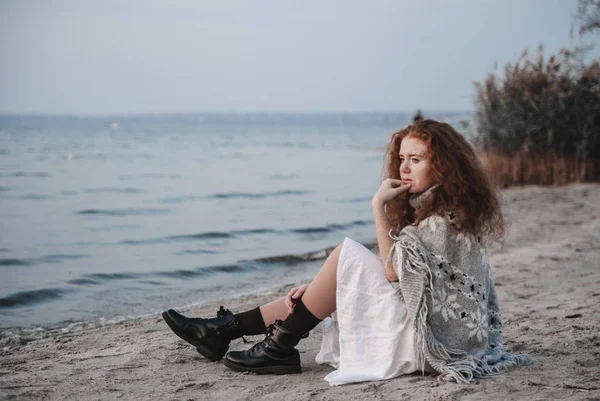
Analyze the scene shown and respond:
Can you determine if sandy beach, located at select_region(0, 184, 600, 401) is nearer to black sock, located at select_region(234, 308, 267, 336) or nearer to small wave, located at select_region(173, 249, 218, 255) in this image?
black sock, located at select_region(234, 308, 267, 336)

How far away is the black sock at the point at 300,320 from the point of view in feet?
11.1

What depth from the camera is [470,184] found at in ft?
10.4

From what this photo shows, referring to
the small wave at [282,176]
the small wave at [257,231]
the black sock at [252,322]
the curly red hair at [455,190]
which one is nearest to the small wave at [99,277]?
the small wave at [257,231]

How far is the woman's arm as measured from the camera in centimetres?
309

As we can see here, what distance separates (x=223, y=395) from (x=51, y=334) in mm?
2355

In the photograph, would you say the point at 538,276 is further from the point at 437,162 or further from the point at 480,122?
the point at 480,122

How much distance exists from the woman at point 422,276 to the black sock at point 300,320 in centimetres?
7

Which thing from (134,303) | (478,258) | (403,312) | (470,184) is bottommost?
(134,303)

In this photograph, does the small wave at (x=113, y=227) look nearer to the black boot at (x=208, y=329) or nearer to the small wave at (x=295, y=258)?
the small wave at (x=295, y=258)

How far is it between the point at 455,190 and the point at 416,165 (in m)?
0.22

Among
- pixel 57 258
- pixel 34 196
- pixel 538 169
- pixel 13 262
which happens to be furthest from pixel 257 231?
pixel 538 169

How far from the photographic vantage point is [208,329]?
12.3ft

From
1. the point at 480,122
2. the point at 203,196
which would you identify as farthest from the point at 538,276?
the point at 203,196

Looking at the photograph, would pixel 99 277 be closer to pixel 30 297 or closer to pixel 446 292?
pixel 30 297
